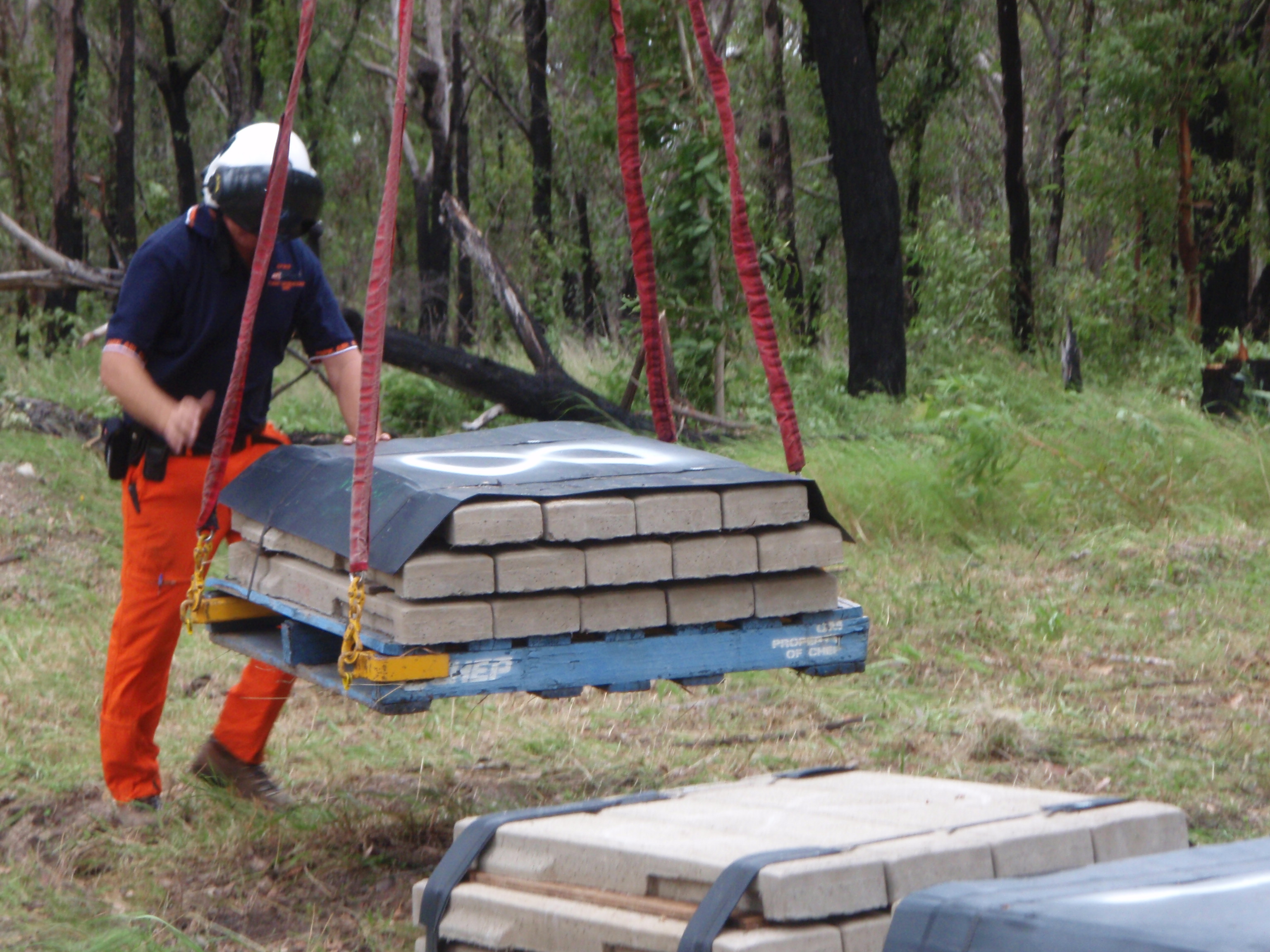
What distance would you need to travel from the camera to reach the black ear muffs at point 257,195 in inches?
153

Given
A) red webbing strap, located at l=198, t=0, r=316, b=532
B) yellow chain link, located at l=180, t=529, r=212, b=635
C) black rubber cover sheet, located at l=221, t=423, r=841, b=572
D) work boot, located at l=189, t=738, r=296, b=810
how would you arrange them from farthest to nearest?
1. work boot, located at l=189, t=738, r=296, b=810
2. yellow chain link, located at l=180, t=529, r=212, b=635
3. red webbing strap, located at l=198, t=0, r=316, b=532
4. black rubber cover sheet, located at l=221, t=423, r=841, b=572

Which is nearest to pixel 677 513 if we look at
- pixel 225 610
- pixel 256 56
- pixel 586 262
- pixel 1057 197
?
pixel 225 610

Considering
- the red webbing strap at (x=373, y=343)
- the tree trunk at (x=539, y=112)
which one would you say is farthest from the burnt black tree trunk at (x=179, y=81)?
the red webbing strap at (x=373, y=343)

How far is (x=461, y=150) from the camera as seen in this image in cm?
2373

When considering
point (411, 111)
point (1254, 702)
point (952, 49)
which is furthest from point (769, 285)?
point (411, 111)

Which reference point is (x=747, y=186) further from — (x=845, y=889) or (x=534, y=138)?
(x=845, y=889)

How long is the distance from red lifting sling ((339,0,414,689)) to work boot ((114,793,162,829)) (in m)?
1.42

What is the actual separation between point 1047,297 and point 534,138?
10727 mm

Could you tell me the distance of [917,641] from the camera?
20.2ft

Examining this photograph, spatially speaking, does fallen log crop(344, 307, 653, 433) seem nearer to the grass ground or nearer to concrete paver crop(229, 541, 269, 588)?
the grass ground

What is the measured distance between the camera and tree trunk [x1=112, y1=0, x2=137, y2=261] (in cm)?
1853

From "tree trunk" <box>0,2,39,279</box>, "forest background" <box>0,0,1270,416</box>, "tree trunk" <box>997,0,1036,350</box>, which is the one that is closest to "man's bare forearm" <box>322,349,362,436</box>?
"forest background" <box>0,0,1270,416</box>

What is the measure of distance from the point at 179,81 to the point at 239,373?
68.4ft

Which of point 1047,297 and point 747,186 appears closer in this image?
point 747,186
